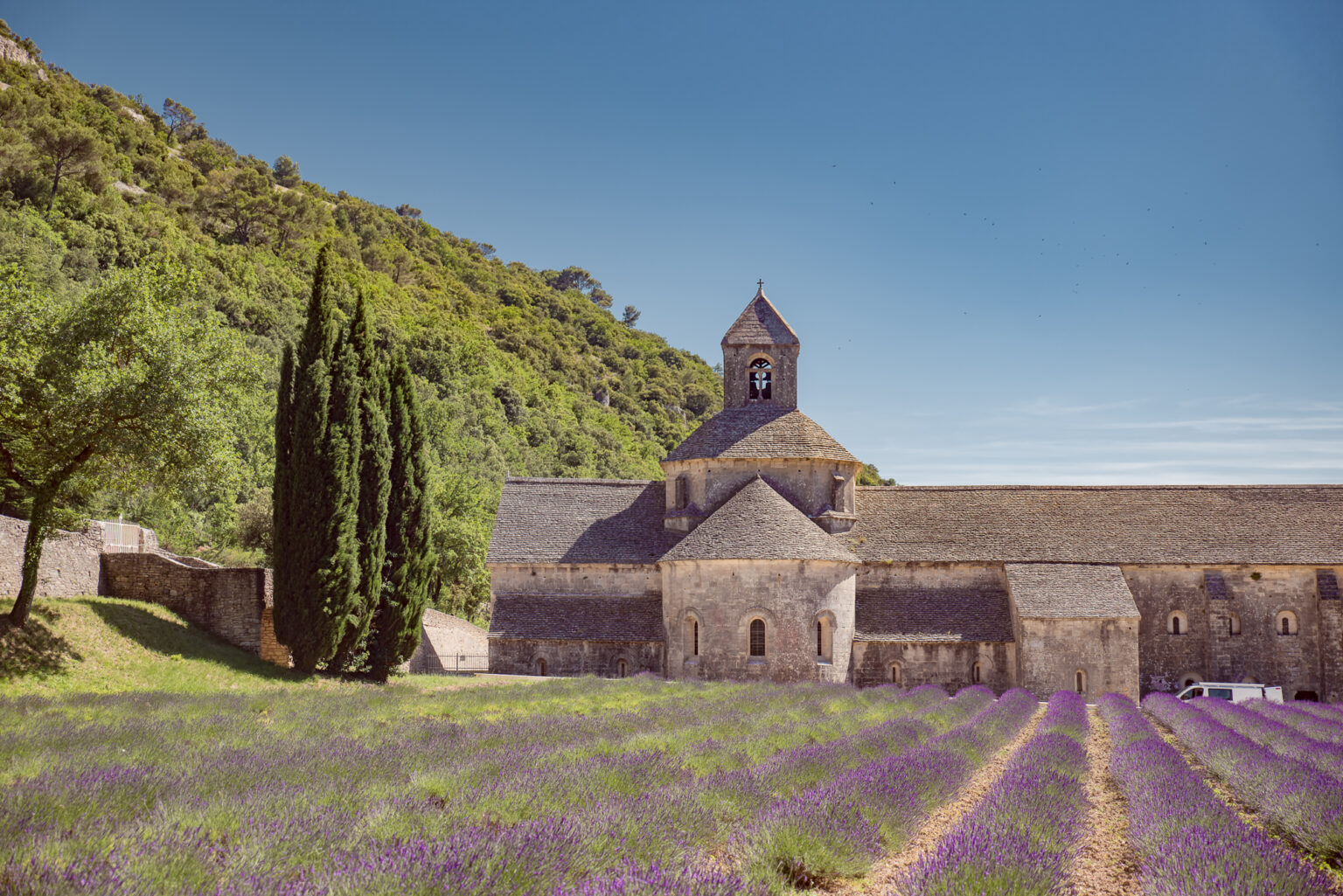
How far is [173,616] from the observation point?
23906 millimetres

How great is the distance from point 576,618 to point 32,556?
743 inches

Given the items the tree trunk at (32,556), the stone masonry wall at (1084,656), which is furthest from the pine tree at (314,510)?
the stone masonry wall at (1084,656)

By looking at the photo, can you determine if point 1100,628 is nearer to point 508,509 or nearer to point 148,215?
point 508,509

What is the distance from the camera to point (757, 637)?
31.4 meters

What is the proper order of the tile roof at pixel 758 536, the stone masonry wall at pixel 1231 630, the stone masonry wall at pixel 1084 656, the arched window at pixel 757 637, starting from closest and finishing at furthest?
the tile roof at pixel 758 536
the arched window at pixel 757 637
the stone masonry wall at pixel 1084 656
the stone masonry wall at pixel 1231 630

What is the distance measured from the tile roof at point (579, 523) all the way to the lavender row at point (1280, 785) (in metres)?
21.4

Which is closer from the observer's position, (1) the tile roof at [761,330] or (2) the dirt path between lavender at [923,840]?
(2) the dirt path between lavender at [923,840]

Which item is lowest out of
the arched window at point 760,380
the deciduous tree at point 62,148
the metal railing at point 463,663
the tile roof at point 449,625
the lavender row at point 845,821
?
the metal railing at point 463,663

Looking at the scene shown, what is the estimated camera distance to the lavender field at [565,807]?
6121mm

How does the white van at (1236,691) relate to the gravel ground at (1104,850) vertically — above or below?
below

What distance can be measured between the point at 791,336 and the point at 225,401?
2402cm

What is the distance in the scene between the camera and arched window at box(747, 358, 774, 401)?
131 feet

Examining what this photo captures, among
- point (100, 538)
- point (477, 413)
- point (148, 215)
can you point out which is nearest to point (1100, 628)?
point (100, 538)

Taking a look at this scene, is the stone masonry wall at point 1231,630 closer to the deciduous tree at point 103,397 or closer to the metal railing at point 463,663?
the metal railing at point 463,663
